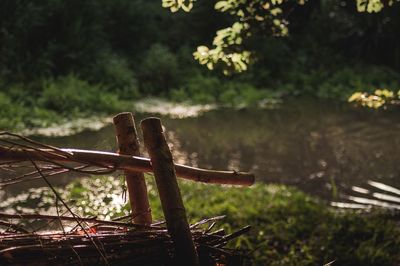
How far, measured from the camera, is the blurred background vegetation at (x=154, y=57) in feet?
47.0

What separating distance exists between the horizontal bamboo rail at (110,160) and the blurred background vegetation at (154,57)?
31.0 ft

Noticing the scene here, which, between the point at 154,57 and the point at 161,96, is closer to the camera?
the point at 161,96

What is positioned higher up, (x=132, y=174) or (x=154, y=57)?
(x=154, y=57)

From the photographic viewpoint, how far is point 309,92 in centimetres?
1809

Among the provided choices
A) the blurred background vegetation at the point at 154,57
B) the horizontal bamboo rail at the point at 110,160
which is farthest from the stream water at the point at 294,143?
the horizontal bamboo rail at the point at 110,160

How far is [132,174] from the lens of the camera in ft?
9.40

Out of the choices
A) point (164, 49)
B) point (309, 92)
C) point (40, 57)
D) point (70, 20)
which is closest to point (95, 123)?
point (40, 57)

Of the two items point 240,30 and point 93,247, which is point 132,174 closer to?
point 93,247

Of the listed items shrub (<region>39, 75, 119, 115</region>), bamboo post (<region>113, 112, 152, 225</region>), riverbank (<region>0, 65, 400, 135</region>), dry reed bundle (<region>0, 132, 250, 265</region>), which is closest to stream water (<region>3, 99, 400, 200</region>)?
riverbank (<region>0, 65, 400, 135</region>)

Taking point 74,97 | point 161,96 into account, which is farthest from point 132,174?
point 161,96

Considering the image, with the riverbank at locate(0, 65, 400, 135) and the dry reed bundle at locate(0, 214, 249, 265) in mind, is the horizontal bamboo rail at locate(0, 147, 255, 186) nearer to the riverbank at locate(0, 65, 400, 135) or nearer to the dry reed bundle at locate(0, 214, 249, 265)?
the dry reed bundle at locate(0, 214, 249, 265)

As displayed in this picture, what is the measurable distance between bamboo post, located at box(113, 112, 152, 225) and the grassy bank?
184cm

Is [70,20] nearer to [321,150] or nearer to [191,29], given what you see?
[191,29]

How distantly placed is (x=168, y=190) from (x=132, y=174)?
0.49 m
